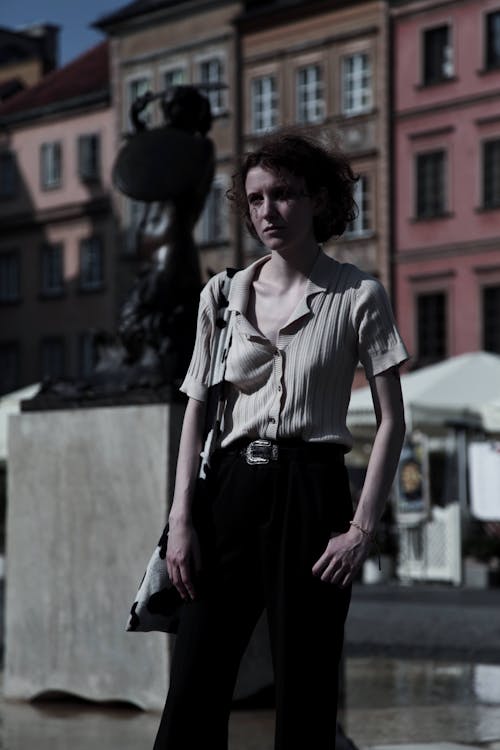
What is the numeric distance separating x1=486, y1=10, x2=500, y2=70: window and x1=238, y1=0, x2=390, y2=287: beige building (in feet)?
9.31

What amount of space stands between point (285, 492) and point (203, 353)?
0.40 metres

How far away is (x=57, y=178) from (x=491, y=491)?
3603 cm

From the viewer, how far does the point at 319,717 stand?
12.9 feet

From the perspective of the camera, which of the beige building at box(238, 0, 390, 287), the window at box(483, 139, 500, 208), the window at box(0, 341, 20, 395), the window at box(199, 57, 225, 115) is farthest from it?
the window at box(0, 341, 20, 395)

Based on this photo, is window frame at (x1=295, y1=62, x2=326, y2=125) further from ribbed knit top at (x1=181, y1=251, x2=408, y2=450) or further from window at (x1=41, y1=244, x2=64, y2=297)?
ribbed knit top at (x1=181, y1=251, x2=408, y2=450)

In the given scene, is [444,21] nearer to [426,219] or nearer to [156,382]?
[426,219]

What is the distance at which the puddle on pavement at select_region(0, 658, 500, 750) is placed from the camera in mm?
7137

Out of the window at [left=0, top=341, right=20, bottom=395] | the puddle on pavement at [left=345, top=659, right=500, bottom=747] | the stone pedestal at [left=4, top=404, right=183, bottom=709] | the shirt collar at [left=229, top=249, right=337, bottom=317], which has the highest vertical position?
the window at [left=0, top=341, right=20, bottom=395]

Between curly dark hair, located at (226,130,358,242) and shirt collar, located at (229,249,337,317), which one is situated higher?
curly dark hair, located at (226,130,358,242)

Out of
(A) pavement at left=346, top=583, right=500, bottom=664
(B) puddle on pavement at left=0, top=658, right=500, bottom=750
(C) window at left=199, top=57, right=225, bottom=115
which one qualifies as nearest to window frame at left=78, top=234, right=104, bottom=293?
(C) window at left=199, top=57, right=225, bottom=115

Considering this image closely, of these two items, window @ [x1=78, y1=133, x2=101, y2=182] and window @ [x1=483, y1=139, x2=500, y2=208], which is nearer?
window @ [x1=483, y1=139, x2=500, y2=208]

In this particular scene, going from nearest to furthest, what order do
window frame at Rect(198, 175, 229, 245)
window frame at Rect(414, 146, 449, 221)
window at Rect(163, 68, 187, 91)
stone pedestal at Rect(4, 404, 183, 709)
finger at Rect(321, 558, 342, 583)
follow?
finger at Rect(321, 558, 342, 583) < stone pedestal at Rect(4, 404, 183, 709) < window frame at Rect(414, 146, 449, 221) < window frame at Rect(198, 175, 229, 245) < window at Rect(163, 68, 187, 91)

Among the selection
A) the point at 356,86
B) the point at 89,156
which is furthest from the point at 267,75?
the point at 89,156

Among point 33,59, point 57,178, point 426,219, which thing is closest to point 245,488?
point 426,219
